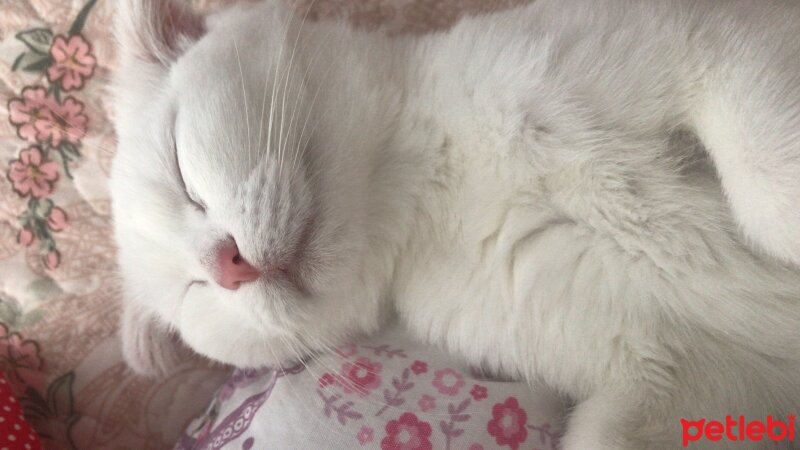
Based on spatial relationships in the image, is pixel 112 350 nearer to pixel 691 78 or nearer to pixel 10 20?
pixel 10 20

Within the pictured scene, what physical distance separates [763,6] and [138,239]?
0.99 meters

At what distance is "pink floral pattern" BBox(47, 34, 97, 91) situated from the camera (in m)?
1.41

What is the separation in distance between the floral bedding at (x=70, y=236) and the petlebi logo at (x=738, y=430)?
0.95m

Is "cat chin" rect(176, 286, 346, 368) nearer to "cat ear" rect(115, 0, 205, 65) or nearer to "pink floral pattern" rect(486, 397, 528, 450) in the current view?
"pink floral pattern" rect(486, 397, 528, 450)

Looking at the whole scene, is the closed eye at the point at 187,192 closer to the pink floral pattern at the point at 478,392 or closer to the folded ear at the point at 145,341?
the folded ear at the point at 145,341

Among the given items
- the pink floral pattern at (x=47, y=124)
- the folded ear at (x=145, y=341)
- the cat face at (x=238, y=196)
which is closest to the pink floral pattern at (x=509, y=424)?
the cat face at (x=238, y=196)

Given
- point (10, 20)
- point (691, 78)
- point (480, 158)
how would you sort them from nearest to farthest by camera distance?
point (691, 78), point (480, 158), point (10, 20)

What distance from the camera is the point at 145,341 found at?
122 cm

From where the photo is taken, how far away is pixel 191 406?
145 centimetres

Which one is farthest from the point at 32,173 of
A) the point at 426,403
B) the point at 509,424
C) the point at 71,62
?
the point at 509,424

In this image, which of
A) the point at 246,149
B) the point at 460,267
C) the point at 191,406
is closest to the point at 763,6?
the point at 460,267

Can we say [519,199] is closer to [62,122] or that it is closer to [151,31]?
[151,31]

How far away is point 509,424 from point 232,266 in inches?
18.4

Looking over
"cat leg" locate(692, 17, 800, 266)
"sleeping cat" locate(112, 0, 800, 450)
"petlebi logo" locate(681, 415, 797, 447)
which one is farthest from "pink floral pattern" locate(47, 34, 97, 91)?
"petlebi logo" locate(681, 415, 797, 447)
